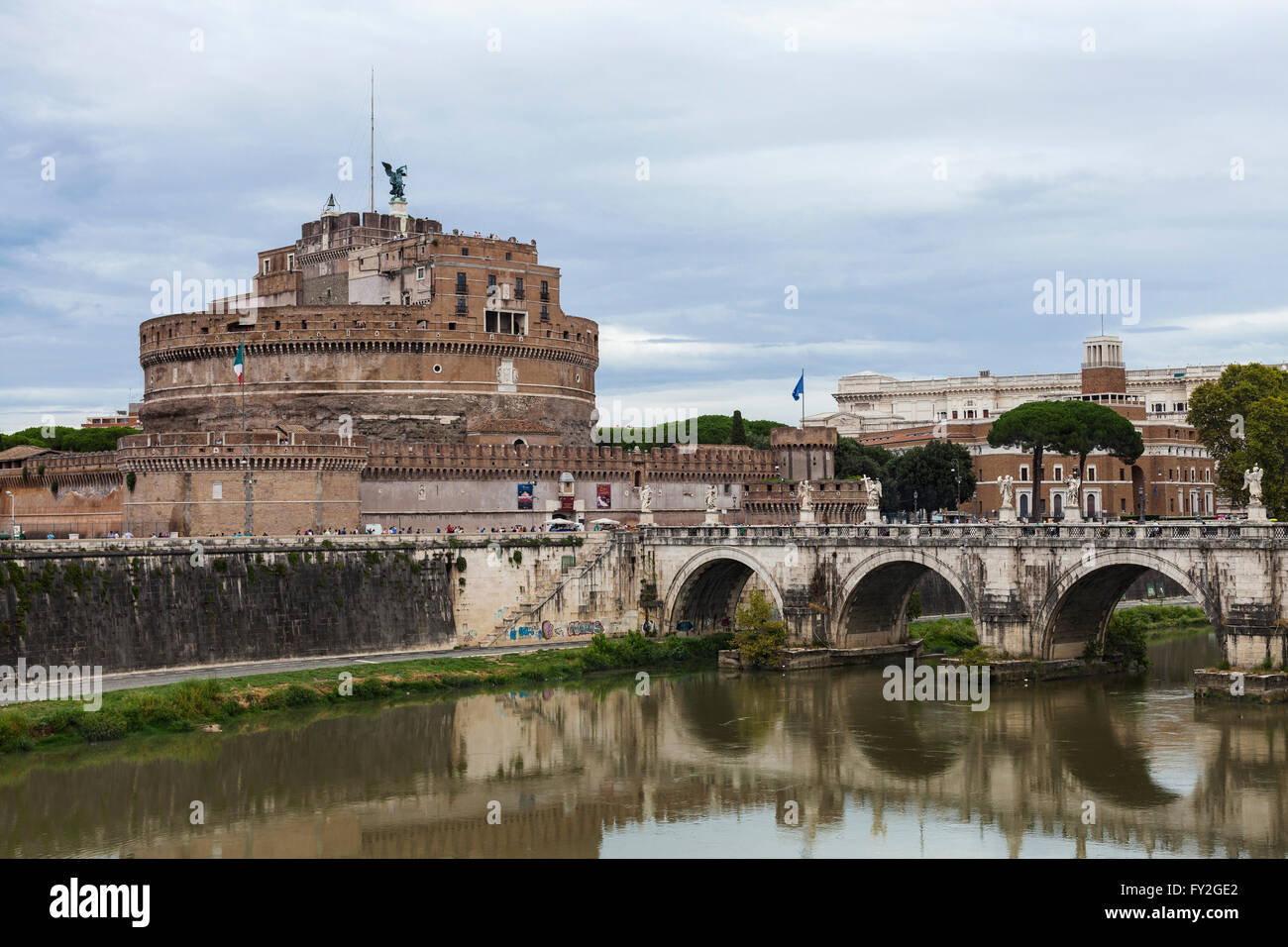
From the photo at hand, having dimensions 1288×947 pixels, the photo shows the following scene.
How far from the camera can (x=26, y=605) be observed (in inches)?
1884

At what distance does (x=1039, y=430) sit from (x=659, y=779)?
61.6 m

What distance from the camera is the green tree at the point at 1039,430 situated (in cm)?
9612

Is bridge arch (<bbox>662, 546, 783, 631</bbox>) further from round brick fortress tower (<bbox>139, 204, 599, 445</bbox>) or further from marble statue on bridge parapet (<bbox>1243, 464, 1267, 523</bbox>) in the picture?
marble statue on bridge parapet (<bbox>1243, 464, 1267, 523</bbox>)

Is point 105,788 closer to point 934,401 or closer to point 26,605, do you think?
point 26,605

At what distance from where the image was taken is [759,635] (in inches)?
2367

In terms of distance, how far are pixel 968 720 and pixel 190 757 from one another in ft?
75.7

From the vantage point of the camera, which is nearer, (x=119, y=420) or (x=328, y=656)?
(x=328, y=656)

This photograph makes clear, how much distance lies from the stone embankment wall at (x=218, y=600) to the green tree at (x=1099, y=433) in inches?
1954

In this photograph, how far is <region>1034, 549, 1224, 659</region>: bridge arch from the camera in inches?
1911

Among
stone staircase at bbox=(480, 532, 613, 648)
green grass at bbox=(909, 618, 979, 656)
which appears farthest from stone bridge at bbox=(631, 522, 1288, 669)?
green grass at bbox=(909, 618, 979, 656)

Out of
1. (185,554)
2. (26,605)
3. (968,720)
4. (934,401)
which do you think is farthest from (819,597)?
(934,401)

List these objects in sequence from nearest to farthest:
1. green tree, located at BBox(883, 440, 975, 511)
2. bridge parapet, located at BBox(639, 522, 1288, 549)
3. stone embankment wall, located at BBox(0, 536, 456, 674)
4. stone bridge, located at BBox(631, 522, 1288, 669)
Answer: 1. stone bridge, located at BBox(631, 522, 1288, 669)
2. bridge parapet, located at BBox(639, 522, 1288, 549)
3. stone embankment wall, located at BBox(0, 536, 456, 674)
4. green tree, located at BBox(883, 440, 975, 511)

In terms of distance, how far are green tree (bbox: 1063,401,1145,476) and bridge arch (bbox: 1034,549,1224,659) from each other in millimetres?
42934

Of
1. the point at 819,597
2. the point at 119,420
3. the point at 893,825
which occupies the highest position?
the point at 119,420
